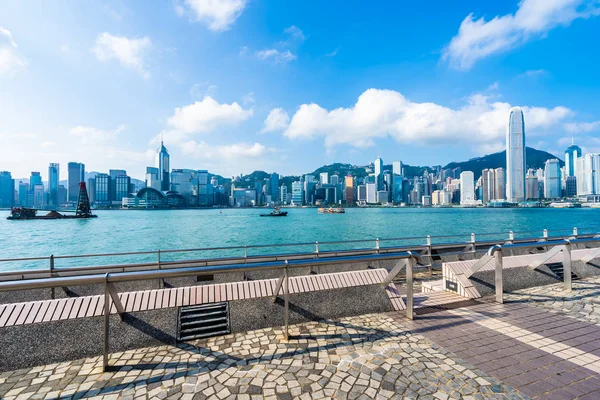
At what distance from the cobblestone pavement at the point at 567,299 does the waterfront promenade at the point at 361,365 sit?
30 centimetres

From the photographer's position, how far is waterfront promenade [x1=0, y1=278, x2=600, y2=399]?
303 centimetres

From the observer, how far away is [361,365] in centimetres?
352

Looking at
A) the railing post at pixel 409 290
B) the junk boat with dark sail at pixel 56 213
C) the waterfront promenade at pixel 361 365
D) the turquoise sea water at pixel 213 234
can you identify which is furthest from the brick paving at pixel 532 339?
the junk boat with dark sail at pixel 56 213

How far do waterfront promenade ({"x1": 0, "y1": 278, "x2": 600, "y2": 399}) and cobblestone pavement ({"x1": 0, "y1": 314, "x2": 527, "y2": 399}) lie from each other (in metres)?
0.01

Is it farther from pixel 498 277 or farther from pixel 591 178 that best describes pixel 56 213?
pixel 591 178

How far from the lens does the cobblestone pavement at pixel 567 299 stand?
5.23 meters

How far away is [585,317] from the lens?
5.03 m

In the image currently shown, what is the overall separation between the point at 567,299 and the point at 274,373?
6.68 m

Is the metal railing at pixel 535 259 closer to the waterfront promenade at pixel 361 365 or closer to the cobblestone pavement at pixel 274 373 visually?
the waterfront promenade at pixel 361 365

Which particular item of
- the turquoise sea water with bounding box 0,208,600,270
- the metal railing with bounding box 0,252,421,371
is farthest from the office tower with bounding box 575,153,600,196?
the metal railing with bounding box 0,252,421,371

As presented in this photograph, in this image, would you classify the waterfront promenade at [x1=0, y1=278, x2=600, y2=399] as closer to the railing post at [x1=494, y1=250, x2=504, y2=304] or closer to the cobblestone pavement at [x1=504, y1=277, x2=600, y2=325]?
the cobblestone pavement at [x1=504, y1=277, x2=600, y2=325]

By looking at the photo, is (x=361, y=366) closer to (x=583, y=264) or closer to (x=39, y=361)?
(x=39, y=361)

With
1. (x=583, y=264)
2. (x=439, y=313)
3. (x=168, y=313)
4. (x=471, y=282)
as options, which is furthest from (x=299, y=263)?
(x=583, y=264)

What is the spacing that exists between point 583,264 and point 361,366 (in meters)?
8.88
